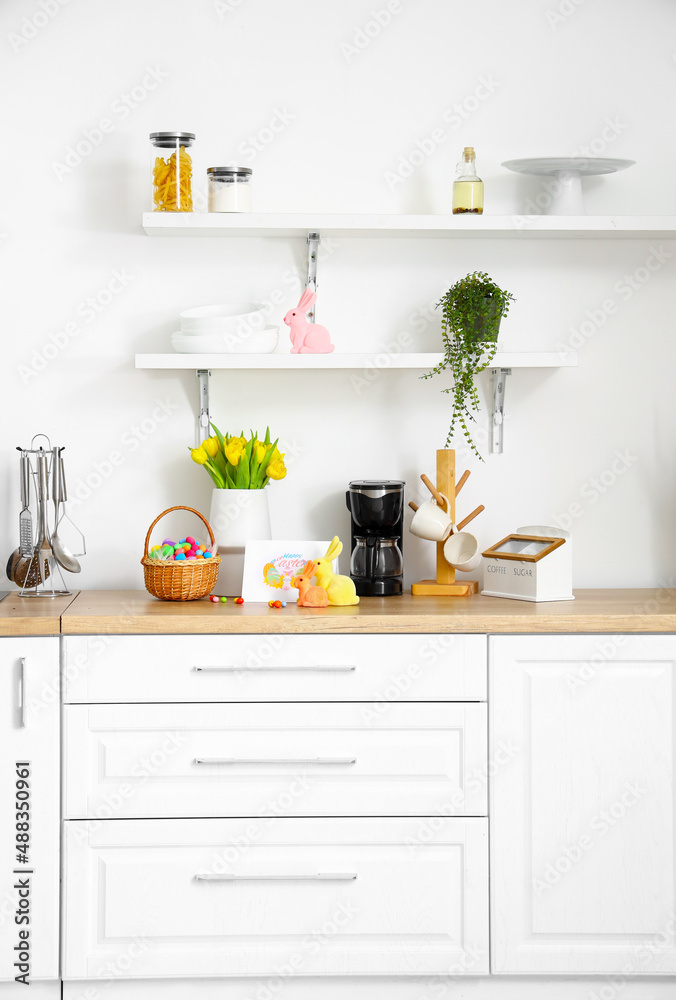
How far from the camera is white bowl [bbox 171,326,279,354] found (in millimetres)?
2371

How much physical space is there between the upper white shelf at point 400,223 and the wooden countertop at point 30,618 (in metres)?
0.97

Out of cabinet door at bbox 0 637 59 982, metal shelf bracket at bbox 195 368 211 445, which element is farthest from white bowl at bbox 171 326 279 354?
cabinet door at bbox 0 637 59 982

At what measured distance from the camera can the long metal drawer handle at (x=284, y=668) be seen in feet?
6.78

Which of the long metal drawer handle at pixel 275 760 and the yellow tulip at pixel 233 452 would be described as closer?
the long metal drawer handle at pixel 275 760

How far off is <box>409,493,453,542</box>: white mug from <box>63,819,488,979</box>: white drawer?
2.34 feet

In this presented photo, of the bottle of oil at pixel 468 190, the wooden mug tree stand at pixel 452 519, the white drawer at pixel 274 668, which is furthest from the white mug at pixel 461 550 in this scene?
the bottle of oil at pixel 468 190

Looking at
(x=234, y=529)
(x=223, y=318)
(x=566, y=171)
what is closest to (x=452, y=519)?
(x=234, y=529)

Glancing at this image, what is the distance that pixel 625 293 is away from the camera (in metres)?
2.60

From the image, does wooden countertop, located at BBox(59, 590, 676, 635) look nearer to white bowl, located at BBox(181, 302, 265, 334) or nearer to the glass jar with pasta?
white bowl, located at BBox(181, 302, 265, 334)

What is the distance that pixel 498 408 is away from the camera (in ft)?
8.47

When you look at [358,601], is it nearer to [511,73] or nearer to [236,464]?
[236,464]

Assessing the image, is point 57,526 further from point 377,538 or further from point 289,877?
point 289,877

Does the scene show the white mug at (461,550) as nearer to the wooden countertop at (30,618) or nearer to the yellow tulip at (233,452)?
the yellow tulip at (233,452)

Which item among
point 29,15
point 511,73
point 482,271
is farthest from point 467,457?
point 29,15
